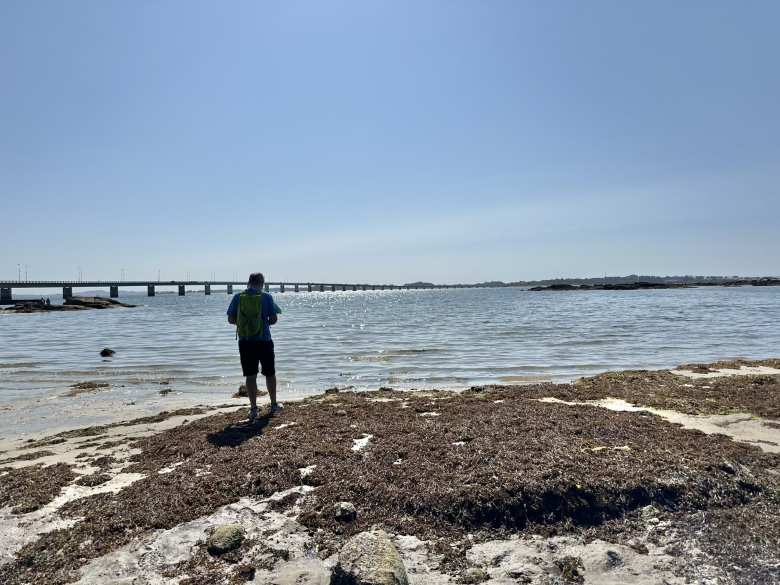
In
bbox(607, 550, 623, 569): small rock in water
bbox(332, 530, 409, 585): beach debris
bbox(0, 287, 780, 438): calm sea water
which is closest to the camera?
bbox(332, 530, 409, 585): beach debris

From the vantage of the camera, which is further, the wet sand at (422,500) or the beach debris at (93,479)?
the beach debris at (93,479)

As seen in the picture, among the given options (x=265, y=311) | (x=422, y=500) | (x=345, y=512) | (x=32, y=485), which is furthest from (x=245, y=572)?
(x=265, y=311)

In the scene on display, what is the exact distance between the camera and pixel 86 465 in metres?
6.21

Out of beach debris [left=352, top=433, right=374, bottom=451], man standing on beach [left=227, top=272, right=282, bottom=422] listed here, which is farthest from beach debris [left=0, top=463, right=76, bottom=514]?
beach debris [left=352, top=433, right=374, bottom=451]

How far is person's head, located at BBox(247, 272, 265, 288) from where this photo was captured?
8391mm

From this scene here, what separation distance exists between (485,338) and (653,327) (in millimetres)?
11732

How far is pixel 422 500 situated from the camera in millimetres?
4633

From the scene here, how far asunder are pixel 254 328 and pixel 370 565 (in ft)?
19.5

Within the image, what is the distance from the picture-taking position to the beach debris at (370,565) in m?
3.26

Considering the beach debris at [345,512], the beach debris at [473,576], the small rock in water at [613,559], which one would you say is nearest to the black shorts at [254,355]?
the beach debris at [345,512]

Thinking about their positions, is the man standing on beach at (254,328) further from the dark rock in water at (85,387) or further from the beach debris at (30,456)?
the dark rock in water at (85,387)

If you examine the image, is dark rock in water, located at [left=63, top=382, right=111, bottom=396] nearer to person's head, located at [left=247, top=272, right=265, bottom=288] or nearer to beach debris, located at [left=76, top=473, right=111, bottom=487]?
person's head, located at [left=247, top=272, right=265, bottom=288]

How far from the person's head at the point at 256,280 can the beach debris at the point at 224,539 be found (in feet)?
15.7

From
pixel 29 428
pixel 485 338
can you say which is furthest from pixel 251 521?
pixel 485 338
